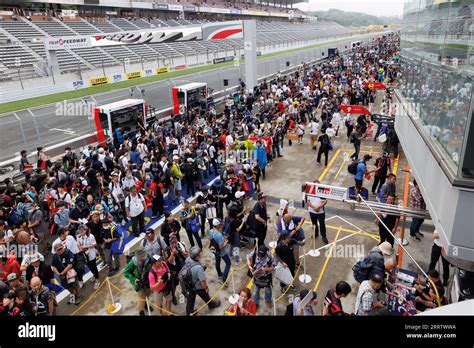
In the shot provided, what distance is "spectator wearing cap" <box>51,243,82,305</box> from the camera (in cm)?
681

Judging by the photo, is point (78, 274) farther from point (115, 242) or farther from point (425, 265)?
point (425, 265)

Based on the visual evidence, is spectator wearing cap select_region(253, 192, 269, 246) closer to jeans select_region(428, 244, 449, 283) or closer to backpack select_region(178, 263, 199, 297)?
backpack select_region(178, 263, 199, 297)

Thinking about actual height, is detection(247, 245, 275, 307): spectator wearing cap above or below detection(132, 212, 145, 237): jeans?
above

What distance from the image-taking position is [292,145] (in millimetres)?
17453

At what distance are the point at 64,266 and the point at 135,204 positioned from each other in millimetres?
2543

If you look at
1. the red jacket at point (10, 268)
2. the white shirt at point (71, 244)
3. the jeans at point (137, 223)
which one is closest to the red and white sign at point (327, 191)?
the white shirt at point (71, 244)

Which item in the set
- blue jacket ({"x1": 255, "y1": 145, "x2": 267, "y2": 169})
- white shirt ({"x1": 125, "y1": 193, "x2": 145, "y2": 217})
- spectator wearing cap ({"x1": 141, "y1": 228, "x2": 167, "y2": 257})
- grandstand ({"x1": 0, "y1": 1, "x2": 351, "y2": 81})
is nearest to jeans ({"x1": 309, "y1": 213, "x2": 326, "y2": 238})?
spectator wearing cap ({"x1": 141, "y1": 228, "x2": 167, "y2": 257})

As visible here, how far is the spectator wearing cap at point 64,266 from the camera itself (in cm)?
681

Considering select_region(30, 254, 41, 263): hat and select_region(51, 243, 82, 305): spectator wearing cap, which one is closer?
select_region(30, 254, 41, 263): hat

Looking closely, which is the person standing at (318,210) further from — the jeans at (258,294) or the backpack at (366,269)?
the jeans at (258,294)

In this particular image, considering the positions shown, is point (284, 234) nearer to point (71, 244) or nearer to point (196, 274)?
point (196, 274)

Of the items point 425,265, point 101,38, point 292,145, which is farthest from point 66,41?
point 425,265

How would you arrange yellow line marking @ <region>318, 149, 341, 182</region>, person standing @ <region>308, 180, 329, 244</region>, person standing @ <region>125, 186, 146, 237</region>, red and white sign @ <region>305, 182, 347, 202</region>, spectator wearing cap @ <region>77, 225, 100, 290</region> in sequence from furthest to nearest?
yellow line marking @ <region>318, 149, 341, 182</region> < person standing @ <region>125, 186, 146, 237</region> < person standing @ <region>308, 180, 329, 244</region> < spectator wearing cap @ <region>77, 225, 100, 290</region> < red and white sign @ <region>305, 182, 347, 202</region>

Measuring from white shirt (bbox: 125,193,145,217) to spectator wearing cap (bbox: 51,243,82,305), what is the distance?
87.1 inches
